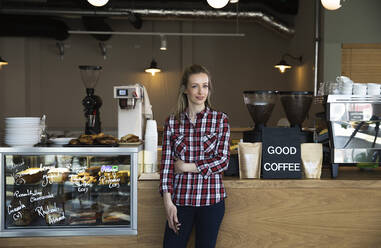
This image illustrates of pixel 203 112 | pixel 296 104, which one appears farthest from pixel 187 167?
pixel 296 104

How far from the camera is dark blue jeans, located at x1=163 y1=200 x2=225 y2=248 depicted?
1.83 metres

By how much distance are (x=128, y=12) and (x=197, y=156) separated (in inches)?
218

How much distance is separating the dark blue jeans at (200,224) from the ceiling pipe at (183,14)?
548 centimetres

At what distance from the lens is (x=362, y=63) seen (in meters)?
5.19

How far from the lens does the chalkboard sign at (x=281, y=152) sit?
7.20 feet

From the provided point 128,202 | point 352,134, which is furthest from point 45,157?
point 352,134

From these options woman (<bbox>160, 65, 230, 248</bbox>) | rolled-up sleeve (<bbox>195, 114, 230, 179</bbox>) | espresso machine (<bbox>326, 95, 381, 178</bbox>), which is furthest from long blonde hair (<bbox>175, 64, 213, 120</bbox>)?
espresso machine (<bbox>326, 95, 381, 178</bbox>)

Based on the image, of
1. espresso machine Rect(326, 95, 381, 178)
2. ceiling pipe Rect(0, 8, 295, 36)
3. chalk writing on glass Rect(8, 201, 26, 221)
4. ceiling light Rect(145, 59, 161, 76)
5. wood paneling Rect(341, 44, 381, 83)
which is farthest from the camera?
ceiling light Rect(145, 59, 161, 76)

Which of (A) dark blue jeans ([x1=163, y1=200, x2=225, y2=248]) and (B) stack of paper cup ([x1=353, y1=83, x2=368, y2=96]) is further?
(B) stack of paper cup ([x1=353, y1=83, x2=368, y2=96])

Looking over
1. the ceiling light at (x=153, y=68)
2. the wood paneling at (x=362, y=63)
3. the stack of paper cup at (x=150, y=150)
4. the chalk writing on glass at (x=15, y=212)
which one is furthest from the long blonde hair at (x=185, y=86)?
the ceiling light at (x=153, y=68)

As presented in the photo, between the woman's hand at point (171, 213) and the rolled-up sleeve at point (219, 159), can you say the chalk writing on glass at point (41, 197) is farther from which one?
the rolled-up sleeve at point (219, 159)

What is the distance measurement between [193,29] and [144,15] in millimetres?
1679

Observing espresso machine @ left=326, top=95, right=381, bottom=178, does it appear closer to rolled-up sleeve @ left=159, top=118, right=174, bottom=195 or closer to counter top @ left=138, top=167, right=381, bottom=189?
counter top @ left=138, top=167, right=381, bottom=189

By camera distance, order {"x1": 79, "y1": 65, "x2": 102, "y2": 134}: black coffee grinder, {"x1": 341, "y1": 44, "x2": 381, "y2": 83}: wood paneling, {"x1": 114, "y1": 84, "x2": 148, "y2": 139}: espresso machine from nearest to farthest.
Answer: {"x1": 79, "y1": 65, "x2": 102, "y2": 134}: black coffee grinder
{"x1": 114, "y1": 84, "x2": 148, "y2": 139}: espresso machine
{"x1": 341, "y1": 44, "x2": 381, "y2": 83}: wood paneling
